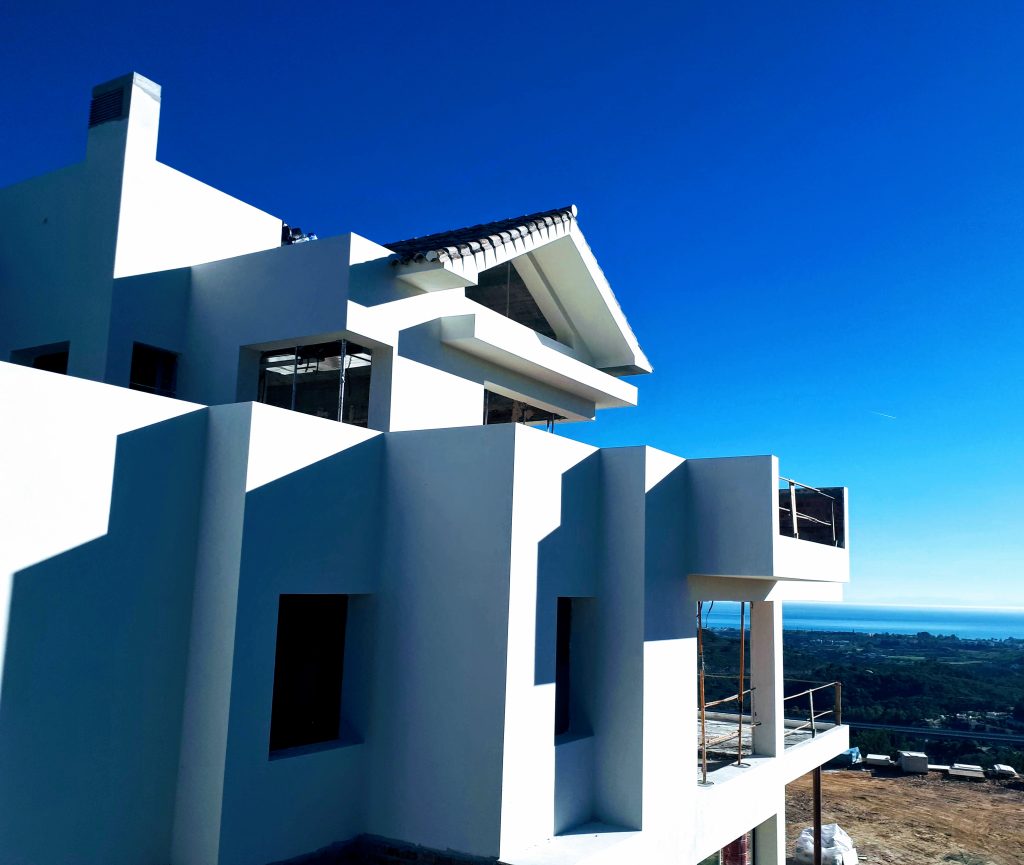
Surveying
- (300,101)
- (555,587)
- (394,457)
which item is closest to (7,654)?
(394,457)

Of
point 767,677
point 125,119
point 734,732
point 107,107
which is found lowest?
point 734,732

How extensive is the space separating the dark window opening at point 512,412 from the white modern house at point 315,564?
2.52 metres

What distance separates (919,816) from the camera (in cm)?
3897

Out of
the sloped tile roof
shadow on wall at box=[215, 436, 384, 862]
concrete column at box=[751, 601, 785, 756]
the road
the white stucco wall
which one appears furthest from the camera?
the road

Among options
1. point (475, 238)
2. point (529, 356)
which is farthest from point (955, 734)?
point (475, 238)

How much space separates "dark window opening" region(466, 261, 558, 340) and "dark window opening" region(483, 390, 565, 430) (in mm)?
1709

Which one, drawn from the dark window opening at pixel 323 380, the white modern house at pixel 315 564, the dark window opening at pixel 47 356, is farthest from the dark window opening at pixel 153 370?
the dark window opening at pixel 323 380

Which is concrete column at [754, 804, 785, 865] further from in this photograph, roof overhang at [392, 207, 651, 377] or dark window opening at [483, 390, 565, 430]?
roof overhang at [392, 207, 651, 377]

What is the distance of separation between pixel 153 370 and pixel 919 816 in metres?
39.8

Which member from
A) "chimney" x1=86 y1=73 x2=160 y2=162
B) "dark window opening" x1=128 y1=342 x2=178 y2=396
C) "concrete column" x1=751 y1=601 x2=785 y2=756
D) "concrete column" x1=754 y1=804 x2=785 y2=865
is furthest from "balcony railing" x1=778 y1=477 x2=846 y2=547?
"chimney" x1=86 y1=73 x2=160 y2=162

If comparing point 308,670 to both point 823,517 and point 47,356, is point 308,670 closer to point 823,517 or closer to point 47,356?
point 47,356

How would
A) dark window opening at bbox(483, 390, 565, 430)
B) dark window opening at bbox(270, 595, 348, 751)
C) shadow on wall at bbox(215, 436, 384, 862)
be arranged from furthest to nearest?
dark window opening at bbox(483, 390, 565, 430) → dark window opening at bbox(270, 595, 348, 751) → shadow on wall at bbox(215, 436, 384, 862)

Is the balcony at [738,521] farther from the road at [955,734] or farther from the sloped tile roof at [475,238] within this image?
the road at [955,734]

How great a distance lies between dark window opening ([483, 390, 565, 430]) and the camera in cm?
1730
